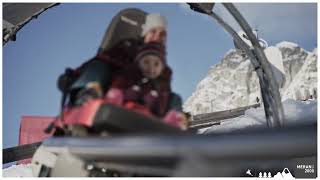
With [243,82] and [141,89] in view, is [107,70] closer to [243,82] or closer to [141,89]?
[141,89]

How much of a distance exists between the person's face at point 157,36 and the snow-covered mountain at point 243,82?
0.23m

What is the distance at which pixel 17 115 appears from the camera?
74.9 inches

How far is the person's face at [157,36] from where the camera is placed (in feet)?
5.79

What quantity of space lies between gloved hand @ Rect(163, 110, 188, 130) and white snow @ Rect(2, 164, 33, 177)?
0.53 meters

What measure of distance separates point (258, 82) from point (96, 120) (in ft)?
2.15

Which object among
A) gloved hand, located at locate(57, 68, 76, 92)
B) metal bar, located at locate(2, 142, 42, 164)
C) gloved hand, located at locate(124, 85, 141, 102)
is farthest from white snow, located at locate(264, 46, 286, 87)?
metal bar, located at locate(2, 142, 42, 164)

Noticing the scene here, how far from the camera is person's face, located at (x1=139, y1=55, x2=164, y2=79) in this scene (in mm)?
1719

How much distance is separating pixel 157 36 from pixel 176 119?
0.94 feet

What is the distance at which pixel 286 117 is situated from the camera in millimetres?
1850

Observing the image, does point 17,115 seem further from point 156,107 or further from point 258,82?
point 258,82

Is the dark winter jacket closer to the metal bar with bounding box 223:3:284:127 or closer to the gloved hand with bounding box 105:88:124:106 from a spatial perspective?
the gloved hand with bounding box 105:88:124:106

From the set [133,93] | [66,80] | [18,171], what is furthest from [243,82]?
[18,171]

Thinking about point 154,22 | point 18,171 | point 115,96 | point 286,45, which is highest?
point 154,22

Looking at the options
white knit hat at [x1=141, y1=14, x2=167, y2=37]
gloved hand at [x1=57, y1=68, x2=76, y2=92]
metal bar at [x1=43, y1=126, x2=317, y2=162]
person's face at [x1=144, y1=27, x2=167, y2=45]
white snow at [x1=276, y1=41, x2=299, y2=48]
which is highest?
white knit hat at [x1=141, y1=14, x2=167, y2=37]
